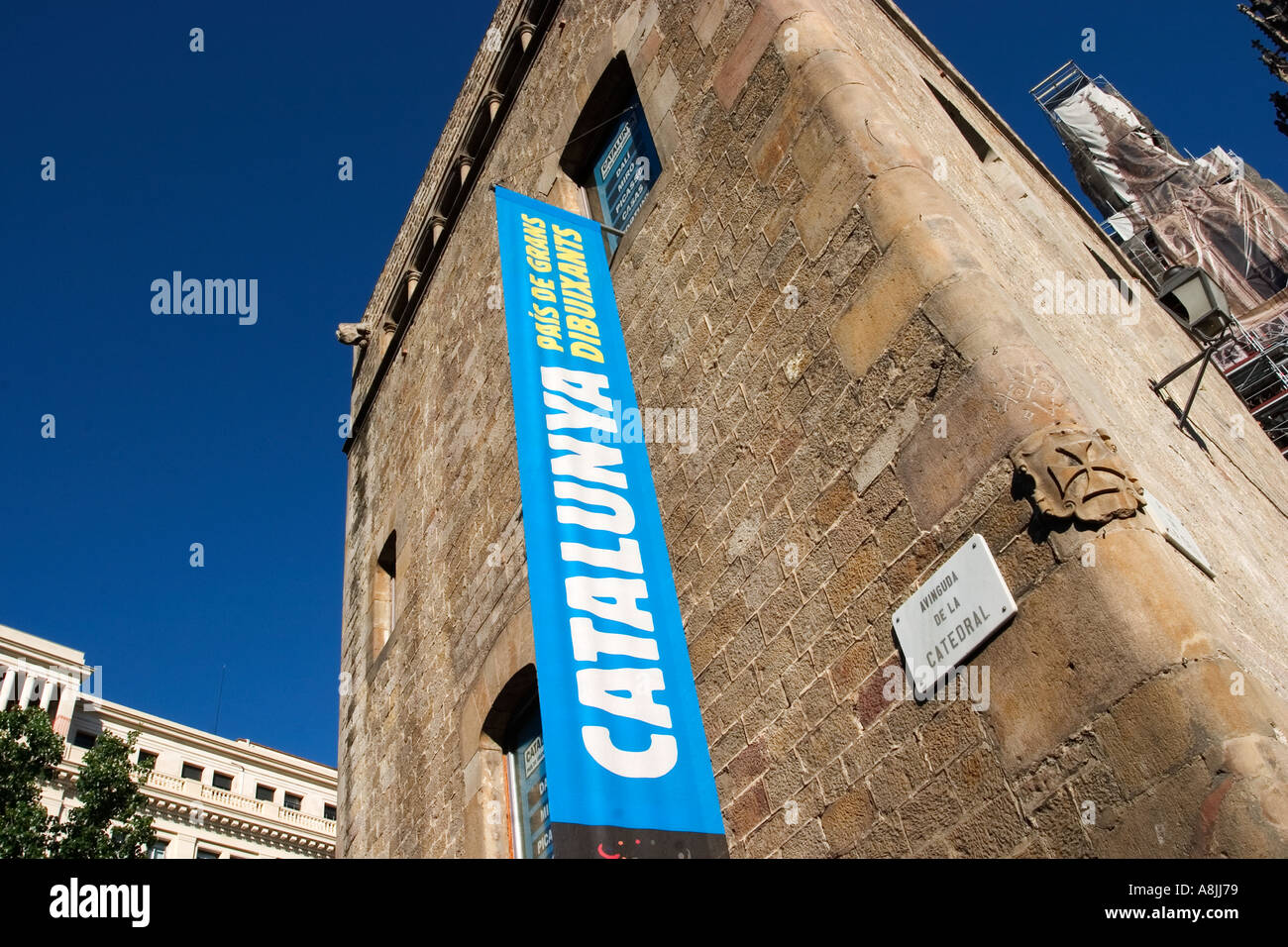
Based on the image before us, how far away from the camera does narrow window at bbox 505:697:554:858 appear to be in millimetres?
5473

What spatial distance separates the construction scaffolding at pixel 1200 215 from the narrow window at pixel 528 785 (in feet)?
58.9

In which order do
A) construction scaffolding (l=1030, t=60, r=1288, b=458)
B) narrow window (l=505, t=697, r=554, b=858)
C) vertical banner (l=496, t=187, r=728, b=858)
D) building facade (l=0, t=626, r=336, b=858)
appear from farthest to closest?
building facade (l=0, t=626, r=336, b=858), construction scaffolding (l=1030, t=60, r=1288, b=458), narrow window (l=505, t=697, r=554, b=858), vertical banner (l=496, t=187, r=728, b=858)

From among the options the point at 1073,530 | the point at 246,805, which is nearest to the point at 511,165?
the point at 1073,530

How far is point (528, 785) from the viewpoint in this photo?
18.9 feet

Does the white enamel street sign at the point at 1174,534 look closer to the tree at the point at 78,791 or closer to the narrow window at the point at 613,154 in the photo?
the narrow window at the point at 613,154

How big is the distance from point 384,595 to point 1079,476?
7.16 metres

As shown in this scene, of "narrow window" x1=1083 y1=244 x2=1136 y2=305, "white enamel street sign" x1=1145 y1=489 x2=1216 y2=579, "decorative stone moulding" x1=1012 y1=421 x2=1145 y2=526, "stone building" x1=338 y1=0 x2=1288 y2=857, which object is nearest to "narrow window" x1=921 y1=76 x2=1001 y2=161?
"stone building" x1=338 y1=0 x2=1288 y2=857

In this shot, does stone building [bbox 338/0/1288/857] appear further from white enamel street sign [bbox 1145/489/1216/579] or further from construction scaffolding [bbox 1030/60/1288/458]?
construction scaffolding [bbox 1030/60/1288/458]

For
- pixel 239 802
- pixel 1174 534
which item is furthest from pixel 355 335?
pixel 239 802

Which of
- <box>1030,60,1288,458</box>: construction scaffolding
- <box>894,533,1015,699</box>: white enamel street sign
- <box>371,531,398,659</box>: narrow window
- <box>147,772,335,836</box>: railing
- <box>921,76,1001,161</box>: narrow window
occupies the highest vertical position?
<box>1030,60,1288,458</box>: construction scaffolding

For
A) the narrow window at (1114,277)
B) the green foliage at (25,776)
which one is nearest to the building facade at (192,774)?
the green foliage at (25,776)

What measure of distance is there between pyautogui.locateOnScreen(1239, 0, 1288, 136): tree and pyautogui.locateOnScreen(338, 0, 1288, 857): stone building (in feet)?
109

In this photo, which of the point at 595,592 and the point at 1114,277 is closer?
the point at 595,592

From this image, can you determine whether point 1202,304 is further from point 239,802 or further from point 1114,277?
point 239,802
